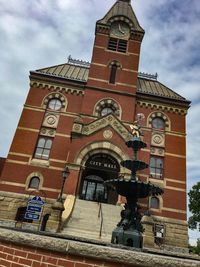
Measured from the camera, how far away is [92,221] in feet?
54.6

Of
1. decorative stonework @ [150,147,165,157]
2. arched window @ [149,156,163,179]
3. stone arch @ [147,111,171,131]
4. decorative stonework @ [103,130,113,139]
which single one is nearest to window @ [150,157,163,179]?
arched window @ [149,156,163,179]

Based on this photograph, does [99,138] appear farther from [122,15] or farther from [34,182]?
[122,15]

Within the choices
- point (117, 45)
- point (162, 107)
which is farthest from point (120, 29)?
point (162, 107)

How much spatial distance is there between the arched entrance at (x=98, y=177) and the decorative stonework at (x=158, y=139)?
18.4ft

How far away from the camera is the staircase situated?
49.6 feet

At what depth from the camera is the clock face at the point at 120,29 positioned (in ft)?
98.3

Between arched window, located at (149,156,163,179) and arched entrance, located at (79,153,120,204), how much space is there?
4.06 metres

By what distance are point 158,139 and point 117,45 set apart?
11918mm

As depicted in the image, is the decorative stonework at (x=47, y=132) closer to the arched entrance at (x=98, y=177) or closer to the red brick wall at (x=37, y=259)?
the arched entrance at (x=98, y=177)

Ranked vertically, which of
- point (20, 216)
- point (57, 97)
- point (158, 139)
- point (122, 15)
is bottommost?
point (20, 216)

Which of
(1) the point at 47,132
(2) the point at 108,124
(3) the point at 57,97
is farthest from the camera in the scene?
(3) the point at 57,97

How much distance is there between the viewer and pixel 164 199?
23.4m

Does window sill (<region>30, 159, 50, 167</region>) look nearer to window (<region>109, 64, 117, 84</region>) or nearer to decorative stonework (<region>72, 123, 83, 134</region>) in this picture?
decorative stonework (<region>72, 123, 83, 134</region>)

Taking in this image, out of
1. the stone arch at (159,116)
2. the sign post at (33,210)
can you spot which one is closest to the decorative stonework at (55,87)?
the stone arch at (159,116)
